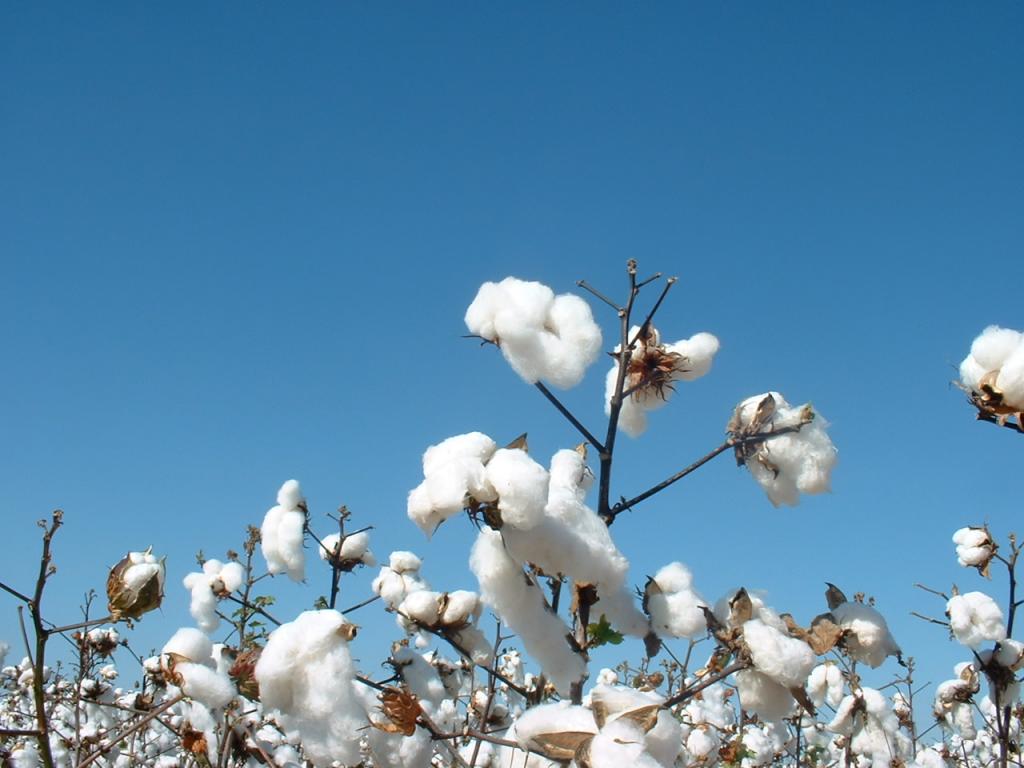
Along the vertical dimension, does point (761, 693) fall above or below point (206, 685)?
below

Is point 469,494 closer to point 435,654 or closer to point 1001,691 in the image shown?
point 1001,691

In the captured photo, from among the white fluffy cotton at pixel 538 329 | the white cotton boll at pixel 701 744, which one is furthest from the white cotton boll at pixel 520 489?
the white cotton boll at pixel 701 744

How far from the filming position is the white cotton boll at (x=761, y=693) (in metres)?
2.00

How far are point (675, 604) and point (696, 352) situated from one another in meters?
0.78

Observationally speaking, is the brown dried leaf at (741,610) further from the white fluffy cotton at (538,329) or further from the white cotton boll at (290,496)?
the white cotton boll at (290,496)

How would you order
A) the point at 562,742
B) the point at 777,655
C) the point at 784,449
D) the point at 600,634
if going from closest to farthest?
the point at 562,742 → the point at 777,655 → the point at 600,634 → the point at 784,449

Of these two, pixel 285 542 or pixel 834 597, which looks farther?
pixel 285 542

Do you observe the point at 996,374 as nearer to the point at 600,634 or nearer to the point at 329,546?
the point at 600,634

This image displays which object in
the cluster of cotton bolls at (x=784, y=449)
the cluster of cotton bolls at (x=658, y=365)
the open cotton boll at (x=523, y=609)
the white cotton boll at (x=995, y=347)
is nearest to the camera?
the open cotton boll at (x=523, y=609)

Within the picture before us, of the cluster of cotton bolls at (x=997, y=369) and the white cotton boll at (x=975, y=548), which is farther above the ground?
the white cotton boll at (x=975, y=548)

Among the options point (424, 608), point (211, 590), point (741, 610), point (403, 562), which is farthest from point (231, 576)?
point (741, 610)

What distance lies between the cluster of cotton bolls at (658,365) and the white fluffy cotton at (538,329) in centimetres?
20

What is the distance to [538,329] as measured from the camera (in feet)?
7.78

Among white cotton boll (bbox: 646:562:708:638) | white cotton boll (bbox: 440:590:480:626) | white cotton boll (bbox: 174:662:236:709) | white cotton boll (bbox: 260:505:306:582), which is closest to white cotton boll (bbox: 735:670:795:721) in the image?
white cotton boll (bbox: 646:562:708:638)
